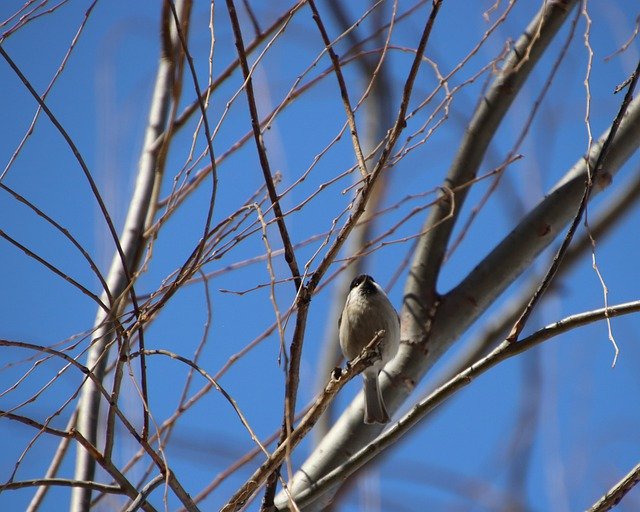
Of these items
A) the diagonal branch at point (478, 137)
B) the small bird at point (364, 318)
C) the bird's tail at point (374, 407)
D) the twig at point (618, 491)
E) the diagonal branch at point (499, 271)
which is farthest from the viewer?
the small bird at point (364, 318)

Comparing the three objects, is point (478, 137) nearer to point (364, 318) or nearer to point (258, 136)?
point (364, 318)

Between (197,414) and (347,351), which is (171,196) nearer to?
(347,351)

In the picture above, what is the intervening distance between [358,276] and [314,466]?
1279 millimetres

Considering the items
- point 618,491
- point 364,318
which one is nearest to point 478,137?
point 364,318

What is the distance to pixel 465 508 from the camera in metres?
3.23

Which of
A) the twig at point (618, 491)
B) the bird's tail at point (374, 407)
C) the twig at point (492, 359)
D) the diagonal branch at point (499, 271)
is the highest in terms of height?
the diagonal branch at point (499, 271)

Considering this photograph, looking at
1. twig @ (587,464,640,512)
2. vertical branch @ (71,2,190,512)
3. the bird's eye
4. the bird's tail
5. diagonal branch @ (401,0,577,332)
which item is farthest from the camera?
the bird's eye

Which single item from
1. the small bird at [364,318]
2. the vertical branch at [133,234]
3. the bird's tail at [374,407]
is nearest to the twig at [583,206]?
the bird's tail at [374,407]

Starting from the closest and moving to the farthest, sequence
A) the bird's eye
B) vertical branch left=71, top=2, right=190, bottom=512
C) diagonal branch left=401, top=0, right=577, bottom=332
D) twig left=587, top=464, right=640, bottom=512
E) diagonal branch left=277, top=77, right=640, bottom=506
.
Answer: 1. twig left=587, top=464, right=640, bottom=512
2. vertical branch left=71, top=2, right=190, bottom=512
3. diagonal branch left=277, top=77, right=640, bottom=506
4. diagonal branch left=401, top=0, right=577, bottom=332
5. the bird's eye

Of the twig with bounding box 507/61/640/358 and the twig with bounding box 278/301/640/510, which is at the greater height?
the twig with bounding box 507/61/640/358

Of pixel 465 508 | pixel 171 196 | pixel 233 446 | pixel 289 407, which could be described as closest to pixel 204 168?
pixel 171 196

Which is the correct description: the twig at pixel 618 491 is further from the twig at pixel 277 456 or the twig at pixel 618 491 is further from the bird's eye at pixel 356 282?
the bird's eye at pixel 356 282

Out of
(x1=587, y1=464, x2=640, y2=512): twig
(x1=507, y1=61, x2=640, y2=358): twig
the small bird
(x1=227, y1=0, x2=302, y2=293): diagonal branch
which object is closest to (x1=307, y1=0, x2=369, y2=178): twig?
(x1=227, y1=0, x2=302, y2=293): diagonal branch

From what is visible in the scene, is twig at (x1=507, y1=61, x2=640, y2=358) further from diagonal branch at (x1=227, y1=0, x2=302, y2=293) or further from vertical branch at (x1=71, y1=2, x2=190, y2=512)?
vertical branch at (x1=71, y1=2, x2=190, y2=512)
